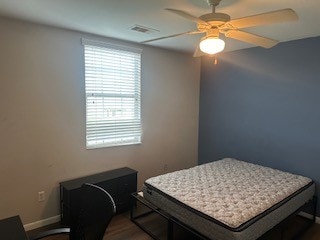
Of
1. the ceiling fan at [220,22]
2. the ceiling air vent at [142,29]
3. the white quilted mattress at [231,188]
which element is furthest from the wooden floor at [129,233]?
the ceiling air vent at [142,29]

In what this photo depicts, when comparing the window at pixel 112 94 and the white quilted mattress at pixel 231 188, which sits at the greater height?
the window at pixel 112 94

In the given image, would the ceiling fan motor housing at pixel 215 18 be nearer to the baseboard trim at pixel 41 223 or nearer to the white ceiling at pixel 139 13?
the white ceiling at pixel 139 13

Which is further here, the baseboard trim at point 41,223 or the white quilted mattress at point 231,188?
the baseboard trim at point 41,223

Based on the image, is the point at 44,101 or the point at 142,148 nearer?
Result: the point at 44,101

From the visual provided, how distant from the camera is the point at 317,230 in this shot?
286 centimetres

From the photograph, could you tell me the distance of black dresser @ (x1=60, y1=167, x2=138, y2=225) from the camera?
271 centimetres

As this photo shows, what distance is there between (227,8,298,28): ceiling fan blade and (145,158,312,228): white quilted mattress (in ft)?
5.30

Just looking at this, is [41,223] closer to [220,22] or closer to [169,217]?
[169,217]

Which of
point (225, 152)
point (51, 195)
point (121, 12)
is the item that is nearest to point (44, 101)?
point (51, 195)

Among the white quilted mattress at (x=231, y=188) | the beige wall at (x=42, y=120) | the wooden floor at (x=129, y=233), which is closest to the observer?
the white quilted mattress at (x=231, y=188)

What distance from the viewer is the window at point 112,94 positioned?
3102 mm

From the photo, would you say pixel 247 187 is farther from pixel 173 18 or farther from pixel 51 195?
pixel 51 195

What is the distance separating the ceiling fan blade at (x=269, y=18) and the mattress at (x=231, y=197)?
161 cm

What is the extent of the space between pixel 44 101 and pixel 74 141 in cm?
62
